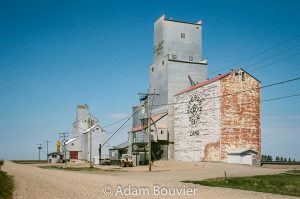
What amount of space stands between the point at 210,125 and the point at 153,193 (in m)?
30.1

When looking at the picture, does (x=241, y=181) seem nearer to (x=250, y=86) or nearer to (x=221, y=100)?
(x=221, y=100)

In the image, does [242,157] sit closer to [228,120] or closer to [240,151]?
[240,151]

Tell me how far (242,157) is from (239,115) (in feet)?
18.2

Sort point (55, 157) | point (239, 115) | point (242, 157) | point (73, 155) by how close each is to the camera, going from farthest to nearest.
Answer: point (55, 157)
point (73, 155)
point (239, 115)
point (242, 157)

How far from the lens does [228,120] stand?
144 feet

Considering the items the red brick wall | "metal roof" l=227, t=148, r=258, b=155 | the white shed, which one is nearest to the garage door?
the white shed

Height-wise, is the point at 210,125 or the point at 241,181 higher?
the point at 210,125

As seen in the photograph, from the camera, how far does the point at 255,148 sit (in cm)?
4488

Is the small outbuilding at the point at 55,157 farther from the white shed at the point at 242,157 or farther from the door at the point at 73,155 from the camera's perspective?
the white shed at the point at 242,157

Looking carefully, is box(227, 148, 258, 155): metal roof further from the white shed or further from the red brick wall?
the red brick wall

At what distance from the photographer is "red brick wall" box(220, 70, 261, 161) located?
1722 inches

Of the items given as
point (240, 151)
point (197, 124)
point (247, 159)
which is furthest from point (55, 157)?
point (247, 159)

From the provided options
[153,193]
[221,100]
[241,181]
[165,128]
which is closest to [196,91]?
[221,100]

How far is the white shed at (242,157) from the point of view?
42781 millimetres
